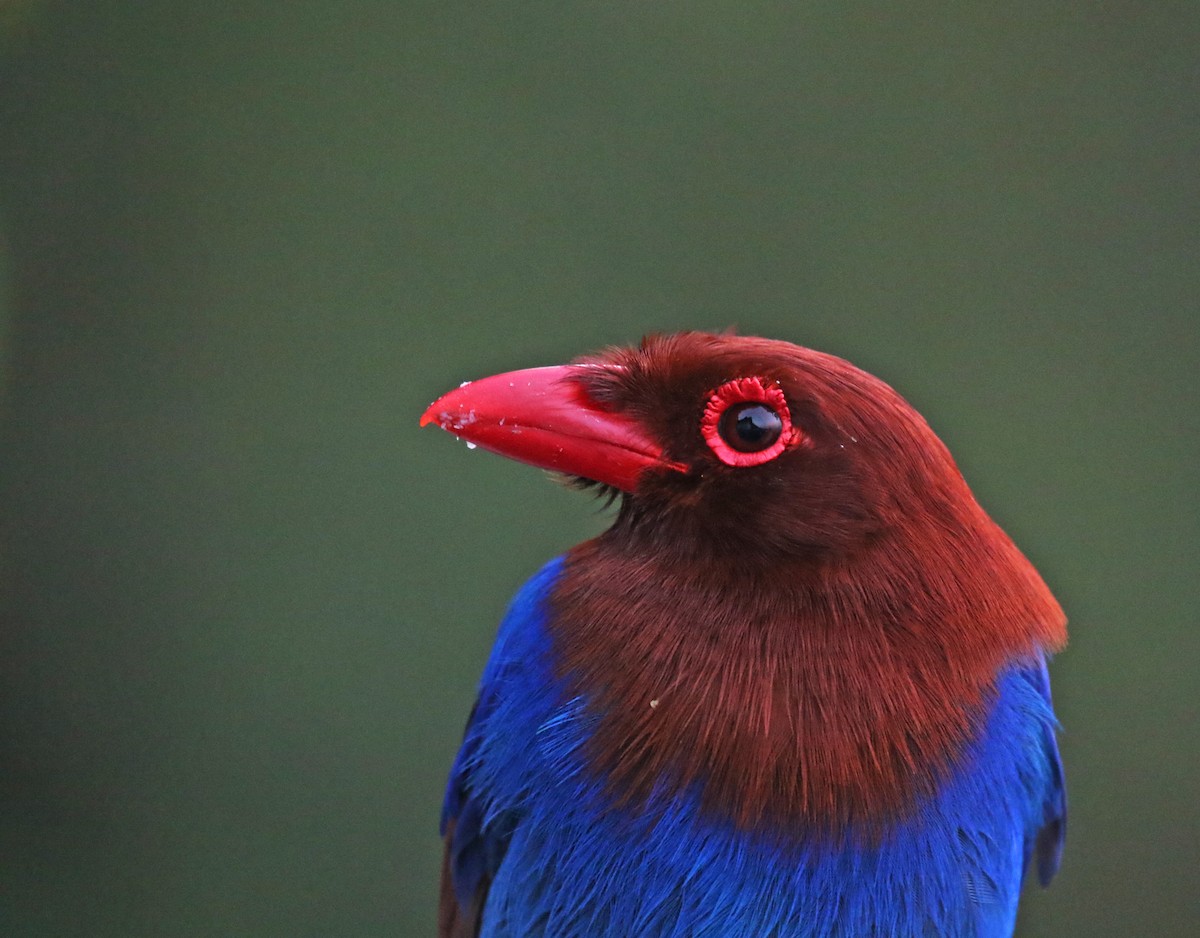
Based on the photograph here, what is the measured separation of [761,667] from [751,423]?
1.01ft

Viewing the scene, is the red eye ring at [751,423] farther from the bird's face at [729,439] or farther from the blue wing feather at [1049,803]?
the blue wing feather at [1049,803]

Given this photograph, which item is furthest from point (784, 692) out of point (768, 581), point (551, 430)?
point (551, 430)

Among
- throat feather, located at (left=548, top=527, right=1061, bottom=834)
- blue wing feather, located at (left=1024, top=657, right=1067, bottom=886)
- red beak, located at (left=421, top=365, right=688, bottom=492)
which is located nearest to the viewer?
throat feather, located at (left=548, top=527, right=1061, bottom=834)

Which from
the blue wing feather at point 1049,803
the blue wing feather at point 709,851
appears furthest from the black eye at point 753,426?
the blue wing feather at point 1049,803

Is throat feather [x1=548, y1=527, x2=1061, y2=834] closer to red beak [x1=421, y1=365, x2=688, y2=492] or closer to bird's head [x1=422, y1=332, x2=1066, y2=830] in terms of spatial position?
bird's head [x1=422, y1=332, x2=1066, y2=830]

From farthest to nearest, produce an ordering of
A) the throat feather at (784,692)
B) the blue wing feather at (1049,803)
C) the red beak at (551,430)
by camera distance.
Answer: the blue wing feather at (1049,803)
the red beak at (551,430)
the throat feather at (784,692)

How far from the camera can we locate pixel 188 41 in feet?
10.4

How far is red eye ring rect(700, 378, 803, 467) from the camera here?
1.38m

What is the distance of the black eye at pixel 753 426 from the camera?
138cm

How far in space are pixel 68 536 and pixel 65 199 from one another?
0.97m

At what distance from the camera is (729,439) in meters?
1.40

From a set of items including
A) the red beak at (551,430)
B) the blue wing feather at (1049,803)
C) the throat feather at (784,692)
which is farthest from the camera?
the blue wing feather at (1049,803)

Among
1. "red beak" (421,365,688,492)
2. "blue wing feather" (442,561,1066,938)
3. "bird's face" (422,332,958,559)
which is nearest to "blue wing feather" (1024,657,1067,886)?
"blue wing feather" (442,561,1066,938)

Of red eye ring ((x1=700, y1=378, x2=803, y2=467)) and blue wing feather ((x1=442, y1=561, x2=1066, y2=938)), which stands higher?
red eye ring ((x1=700, y1=378, x2=803, y2=467))
